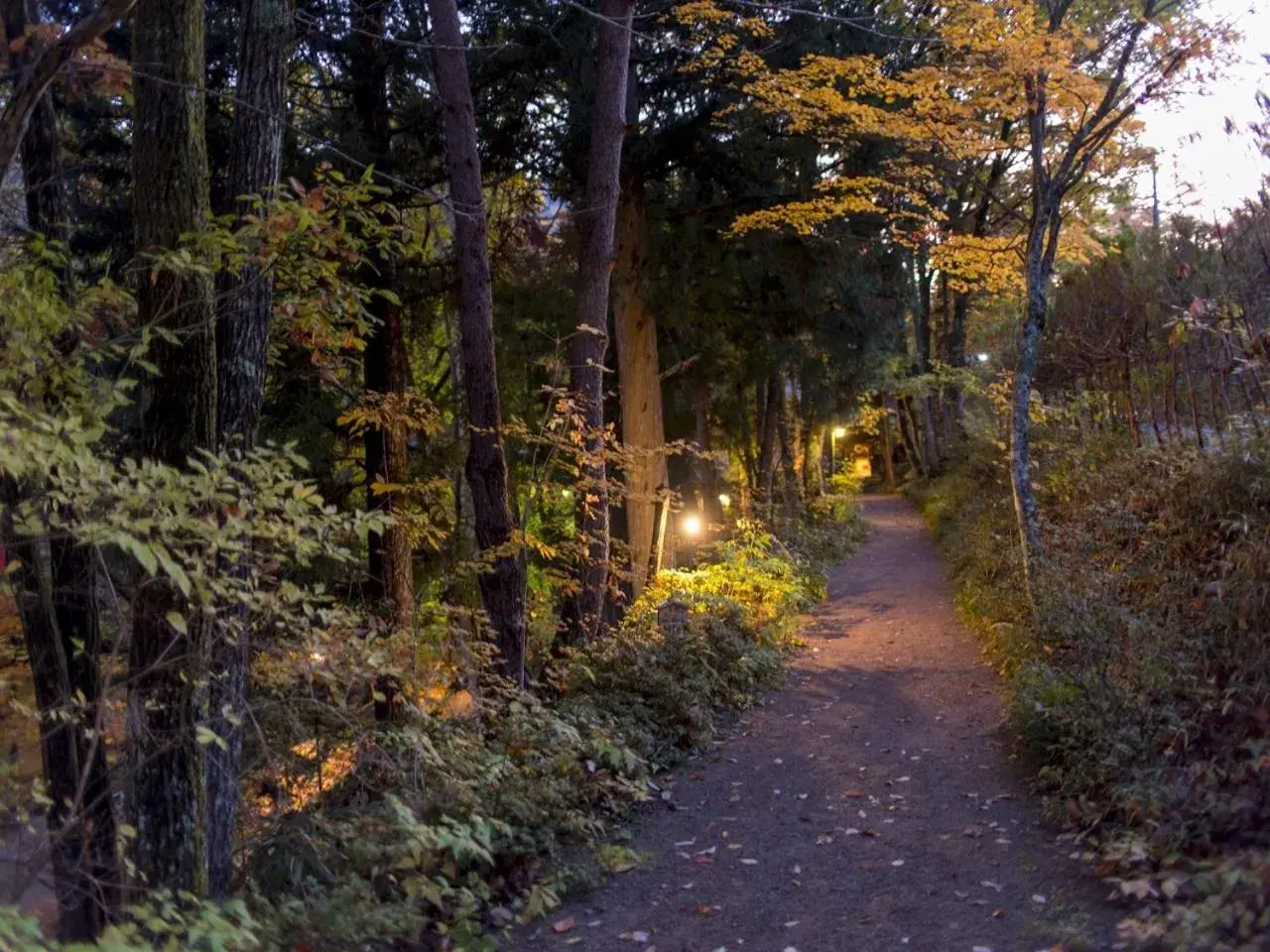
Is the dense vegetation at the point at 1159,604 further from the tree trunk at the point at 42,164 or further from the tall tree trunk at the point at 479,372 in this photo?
the tree trunk at the point at 42,164

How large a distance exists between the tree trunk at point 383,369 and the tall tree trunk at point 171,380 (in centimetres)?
634

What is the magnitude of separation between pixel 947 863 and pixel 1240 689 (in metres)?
1.96

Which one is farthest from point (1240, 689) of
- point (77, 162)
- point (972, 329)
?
point (972, 329)

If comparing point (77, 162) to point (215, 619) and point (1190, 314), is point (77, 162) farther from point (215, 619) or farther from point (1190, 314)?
point (1190, 314)

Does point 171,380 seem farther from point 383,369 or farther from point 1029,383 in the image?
point 1029,383

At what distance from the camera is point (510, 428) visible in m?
9.37

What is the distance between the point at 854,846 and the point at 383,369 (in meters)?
9.02

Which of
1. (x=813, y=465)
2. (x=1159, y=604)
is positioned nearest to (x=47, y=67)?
(x=1159, y=604)

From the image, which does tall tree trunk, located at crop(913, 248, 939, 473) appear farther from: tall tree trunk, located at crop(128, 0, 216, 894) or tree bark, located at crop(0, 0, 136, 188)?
tree bark, located at crop(0, 0, 136, 188)

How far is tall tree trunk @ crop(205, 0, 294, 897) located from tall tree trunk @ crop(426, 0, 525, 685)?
11.0 ft

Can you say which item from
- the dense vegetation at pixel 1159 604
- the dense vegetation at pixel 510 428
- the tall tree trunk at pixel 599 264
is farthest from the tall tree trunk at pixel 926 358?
the tall tree trunk at pixel 599 264

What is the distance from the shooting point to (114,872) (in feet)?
17.5

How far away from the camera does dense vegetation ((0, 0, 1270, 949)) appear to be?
16.8 ft

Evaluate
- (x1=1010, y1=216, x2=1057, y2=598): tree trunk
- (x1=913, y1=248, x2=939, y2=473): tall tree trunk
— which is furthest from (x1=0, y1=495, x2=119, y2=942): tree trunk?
(x1=913, y1=248, x2=939, y2=473): tall tree trunk
